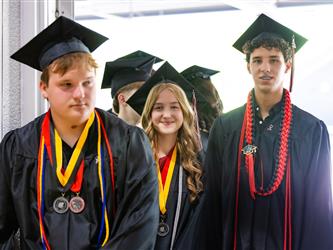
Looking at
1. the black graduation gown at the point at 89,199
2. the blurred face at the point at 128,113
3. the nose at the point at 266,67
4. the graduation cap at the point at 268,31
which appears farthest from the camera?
the blurred face at the point at 128,113

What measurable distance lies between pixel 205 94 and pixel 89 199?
4.04 ft

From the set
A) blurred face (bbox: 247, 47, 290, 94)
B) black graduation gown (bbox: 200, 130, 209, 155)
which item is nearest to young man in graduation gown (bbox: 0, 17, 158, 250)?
blurred face (bbox: 247, 47, 290, 94)

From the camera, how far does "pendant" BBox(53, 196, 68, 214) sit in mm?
1617

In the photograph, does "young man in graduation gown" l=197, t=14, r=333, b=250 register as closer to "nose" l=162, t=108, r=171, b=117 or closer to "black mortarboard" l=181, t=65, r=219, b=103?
"nose" l=162, t=108, r=171, b=117

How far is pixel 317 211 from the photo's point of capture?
1867 millimetres

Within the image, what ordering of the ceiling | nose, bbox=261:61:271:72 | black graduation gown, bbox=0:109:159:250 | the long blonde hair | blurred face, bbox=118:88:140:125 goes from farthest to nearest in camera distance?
1. the ceiling
2. blurred face, bbox=118:88:140:125
3. the long blonde hair
4. nose, bbox=261:61:271:72
5. black graduation gown, bbox=0:109:159:250

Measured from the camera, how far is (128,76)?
2.70m

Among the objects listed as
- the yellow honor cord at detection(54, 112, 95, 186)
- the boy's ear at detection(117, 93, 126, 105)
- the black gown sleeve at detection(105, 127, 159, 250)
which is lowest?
the black gown sleeve at detection(105, 127, 159, 250)

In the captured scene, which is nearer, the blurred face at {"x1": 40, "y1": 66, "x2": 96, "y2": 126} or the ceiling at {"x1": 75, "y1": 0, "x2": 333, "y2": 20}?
the blurred face at {"x1": 40, "y1": 66, "x2": 96, "y2": 126}

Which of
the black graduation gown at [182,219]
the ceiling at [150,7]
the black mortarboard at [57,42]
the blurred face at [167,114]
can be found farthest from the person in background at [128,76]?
the ceiling at [150,7]

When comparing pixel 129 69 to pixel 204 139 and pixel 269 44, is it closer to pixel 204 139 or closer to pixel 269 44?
pixel 204 139

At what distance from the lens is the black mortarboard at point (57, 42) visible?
5.54 feet

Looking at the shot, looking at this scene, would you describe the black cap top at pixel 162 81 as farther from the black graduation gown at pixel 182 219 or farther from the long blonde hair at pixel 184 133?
the black graduation gown at pixel 182 219

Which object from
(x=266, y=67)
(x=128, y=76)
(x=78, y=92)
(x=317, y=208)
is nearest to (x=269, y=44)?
(x=266, y=67)
